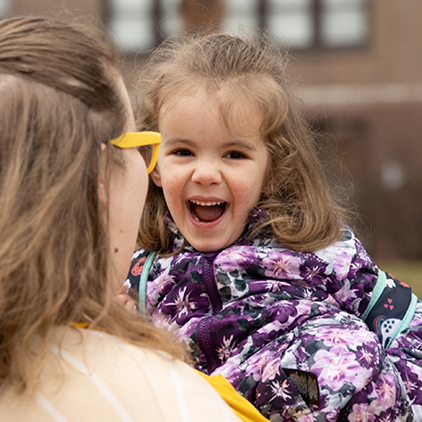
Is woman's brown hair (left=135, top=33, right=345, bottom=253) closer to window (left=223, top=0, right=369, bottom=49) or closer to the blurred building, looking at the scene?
the blurred building

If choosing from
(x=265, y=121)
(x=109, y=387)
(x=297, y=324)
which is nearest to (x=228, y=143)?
(x=265, y=121)

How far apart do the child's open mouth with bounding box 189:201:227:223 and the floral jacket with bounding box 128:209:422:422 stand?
136mm

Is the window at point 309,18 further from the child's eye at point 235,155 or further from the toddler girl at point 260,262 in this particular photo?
the child's eye at point 235,155

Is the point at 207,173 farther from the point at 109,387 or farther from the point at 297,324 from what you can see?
the point at 109,387

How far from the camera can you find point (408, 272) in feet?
38.7

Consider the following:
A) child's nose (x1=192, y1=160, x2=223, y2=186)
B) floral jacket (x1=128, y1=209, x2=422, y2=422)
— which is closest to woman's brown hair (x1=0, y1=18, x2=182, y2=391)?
floral jacket (x1=128, y1=209, x2=422, y2=422)

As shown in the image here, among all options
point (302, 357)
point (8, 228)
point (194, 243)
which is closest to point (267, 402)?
point (302, 357)

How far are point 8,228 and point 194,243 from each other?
51.4 inches

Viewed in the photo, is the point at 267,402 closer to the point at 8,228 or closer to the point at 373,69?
the point at 8,228

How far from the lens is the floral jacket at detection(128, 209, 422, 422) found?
213 centimetres

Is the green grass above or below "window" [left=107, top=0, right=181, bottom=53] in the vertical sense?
below

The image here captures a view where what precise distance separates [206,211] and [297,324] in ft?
1.95

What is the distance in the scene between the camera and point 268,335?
2258mm

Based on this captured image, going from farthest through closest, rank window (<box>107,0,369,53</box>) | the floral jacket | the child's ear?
window (<box>107,0,369,53</box>), the child's ear, the floral jacket
